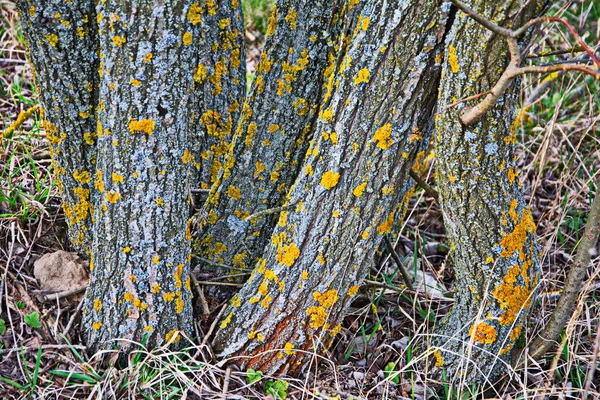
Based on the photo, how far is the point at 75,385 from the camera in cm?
183

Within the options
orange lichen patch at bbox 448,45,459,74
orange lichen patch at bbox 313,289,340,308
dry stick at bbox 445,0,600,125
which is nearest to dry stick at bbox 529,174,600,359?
dry stick at bbox 445,0,600,125

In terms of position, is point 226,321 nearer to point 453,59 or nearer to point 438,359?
point 438,359

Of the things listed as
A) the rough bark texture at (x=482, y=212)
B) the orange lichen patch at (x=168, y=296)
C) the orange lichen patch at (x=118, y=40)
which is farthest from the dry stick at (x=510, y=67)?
the orange lichen patch at (x=168, y=296)

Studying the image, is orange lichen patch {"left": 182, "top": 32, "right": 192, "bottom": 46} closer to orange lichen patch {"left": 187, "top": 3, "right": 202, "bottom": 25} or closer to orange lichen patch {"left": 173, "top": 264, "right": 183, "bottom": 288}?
orange lichen patch {"left": 187, "top": 3, "right": 202, "bottom": 25}

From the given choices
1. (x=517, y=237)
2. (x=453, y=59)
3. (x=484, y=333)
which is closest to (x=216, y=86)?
(x=453, y=59)

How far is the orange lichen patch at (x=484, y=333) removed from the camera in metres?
1.87

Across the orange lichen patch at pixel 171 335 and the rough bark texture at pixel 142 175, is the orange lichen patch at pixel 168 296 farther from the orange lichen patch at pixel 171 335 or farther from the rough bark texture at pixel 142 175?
the orange lichen patch at pixel 171 335

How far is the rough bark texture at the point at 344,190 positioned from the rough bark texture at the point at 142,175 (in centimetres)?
28

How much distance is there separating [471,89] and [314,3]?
664 mm

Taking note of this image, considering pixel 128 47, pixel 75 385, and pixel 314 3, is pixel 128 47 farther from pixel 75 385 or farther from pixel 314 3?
pixel 75 385

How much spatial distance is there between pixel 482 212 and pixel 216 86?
1.09 m

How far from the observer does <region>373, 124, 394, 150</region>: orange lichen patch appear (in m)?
1.65

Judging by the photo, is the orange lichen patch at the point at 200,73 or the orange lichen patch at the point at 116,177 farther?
the orange lichen patch at the point at 200,73

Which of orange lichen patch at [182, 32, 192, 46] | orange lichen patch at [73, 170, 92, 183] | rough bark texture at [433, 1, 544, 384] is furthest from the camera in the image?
orange lichen patch at [73, 170, 92, 183]
